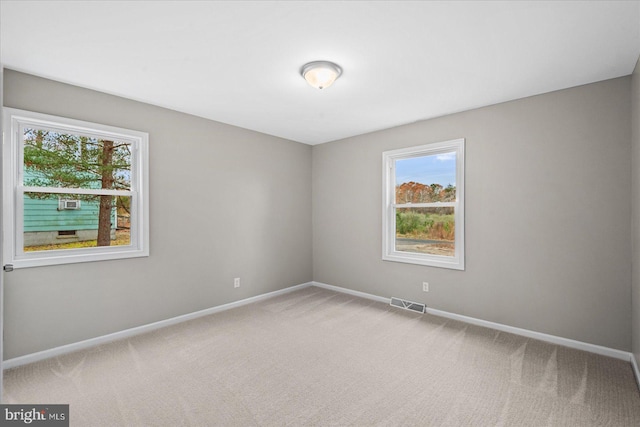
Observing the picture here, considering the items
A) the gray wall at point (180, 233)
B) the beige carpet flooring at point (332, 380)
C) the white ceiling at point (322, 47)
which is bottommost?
the beige carpet flooring at point (332, 380)

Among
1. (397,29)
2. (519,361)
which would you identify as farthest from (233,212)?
(519,361)

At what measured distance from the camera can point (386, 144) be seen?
436 cm

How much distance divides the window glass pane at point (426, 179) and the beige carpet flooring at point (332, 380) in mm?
1641

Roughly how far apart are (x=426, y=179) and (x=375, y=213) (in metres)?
0.86

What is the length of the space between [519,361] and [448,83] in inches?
102

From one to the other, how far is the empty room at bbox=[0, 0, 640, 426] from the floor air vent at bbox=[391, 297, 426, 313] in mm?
30

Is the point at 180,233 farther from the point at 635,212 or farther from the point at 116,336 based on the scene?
the point at 635,212

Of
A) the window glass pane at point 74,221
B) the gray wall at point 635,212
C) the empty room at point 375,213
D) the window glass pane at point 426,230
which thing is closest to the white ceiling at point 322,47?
the empty room at point 375,213

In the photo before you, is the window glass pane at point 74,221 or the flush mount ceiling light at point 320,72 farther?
the window glass pane at point 74,221

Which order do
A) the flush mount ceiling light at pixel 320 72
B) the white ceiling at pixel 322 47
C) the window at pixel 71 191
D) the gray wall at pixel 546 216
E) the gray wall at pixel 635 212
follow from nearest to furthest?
the white ceiling at pixel 322 47
the gray wall at pixel 635 212
the flush mount ceiling light at pixel 320 72
the window at pixel 71 191
the gray wall at pixel 546 216

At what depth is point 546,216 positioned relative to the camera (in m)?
3.06

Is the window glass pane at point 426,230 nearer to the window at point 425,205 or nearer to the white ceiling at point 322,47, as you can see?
the window at point 425,205

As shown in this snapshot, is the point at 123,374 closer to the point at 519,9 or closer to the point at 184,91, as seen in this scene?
the point at 184,91

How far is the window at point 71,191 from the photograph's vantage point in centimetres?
262
